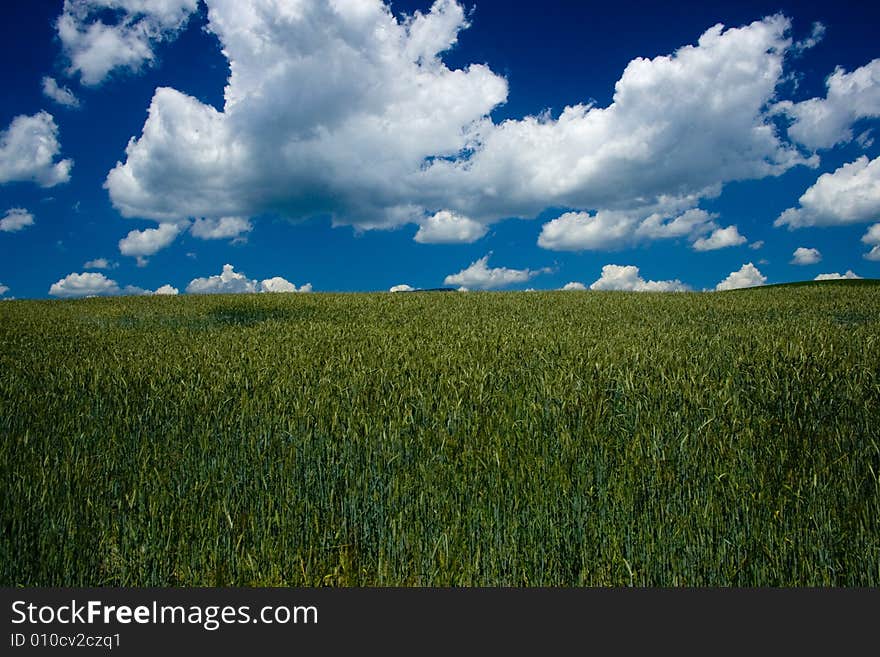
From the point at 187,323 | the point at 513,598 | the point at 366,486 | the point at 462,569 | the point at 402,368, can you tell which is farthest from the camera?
the point at 187,323

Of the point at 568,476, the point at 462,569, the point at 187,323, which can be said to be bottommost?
the point at 462,569

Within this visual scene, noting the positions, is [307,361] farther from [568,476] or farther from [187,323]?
[187,323]

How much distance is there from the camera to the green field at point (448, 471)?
3188mm

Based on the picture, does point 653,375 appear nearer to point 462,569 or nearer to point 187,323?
point 462,569

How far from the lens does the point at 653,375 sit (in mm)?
6355

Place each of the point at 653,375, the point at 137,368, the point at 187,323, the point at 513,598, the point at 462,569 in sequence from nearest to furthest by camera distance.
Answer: the point at 513,598
the point at 462,569
the point at 653,375
the point at 137,368
the point at 187,323

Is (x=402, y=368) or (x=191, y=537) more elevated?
(x=402, y=368)

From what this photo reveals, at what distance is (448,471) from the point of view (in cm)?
402

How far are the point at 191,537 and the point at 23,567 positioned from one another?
3.07 ft

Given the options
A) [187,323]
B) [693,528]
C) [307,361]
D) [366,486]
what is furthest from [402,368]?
[187,323]

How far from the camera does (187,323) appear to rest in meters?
15.3

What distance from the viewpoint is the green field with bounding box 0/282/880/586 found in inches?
125

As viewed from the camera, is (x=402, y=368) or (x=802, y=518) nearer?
(x=802, y=518)

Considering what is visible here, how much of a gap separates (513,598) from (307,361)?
232 inches
